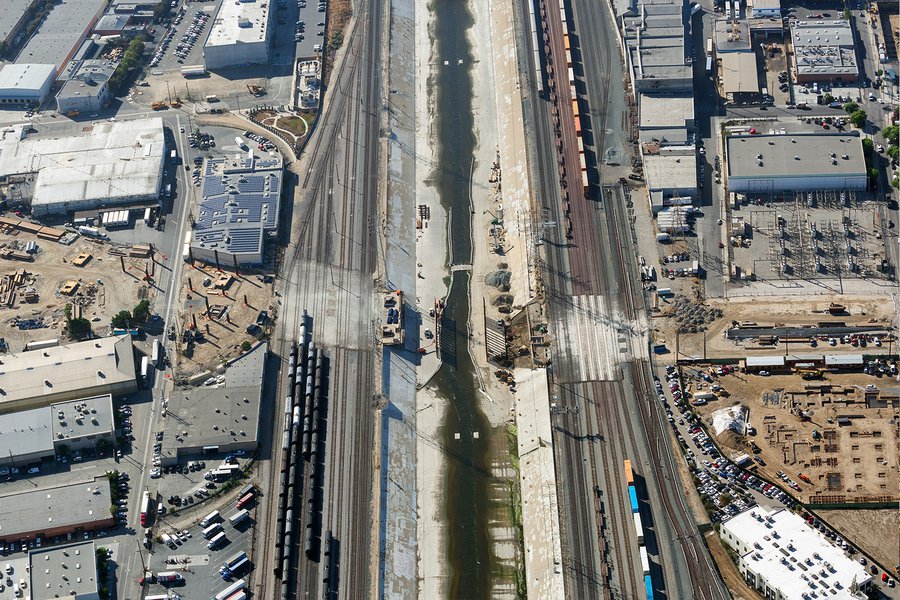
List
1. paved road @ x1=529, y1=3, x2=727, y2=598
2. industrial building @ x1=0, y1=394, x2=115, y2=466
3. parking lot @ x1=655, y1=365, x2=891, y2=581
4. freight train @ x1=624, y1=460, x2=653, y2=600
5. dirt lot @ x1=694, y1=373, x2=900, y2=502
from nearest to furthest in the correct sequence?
freight train @ x1=624, y1=460, x2=653, y2=600 → paved road @ x1=529, y1=3, x2=727, y2=598 → parking lot @ x1=655, y1=365, x2=891, y2=581 → dirt lot @ x1=694, y1=373, x2=900, y2=502 → industrial building @ x1=0, y1=394, x2=115, y2=466

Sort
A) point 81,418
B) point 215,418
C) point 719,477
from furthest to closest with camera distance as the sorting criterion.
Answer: point 215,418 < point 81,418 < point 719,477

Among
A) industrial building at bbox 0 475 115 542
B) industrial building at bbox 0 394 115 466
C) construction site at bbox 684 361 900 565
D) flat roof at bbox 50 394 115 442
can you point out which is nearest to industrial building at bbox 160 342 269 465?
flat roof at bbox 50 394 115 442

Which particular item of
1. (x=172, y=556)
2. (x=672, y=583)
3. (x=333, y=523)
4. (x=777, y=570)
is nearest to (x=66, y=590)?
(x=172, y=556)

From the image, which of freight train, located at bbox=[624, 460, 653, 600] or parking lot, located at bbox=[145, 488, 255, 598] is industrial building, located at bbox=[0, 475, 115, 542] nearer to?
parking lot, located at bbox=[145, 488, 255, 598]

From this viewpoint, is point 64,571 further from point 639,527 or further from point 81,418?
point 639,527

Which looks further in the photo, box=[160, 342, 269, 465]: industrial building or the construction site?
box=[160, 342, 269, 465]: industrial building

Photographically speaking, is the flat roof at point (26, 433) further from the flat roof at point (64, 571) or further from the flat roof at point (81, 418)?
the flat roof at point (64, 571)

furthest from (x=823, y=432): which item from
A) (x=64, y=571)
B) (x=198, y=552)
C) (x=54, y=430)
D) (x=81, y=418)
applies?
(x=54, y=430)
